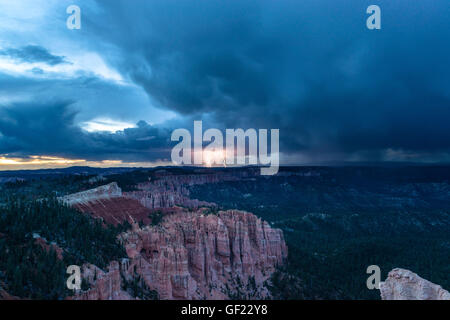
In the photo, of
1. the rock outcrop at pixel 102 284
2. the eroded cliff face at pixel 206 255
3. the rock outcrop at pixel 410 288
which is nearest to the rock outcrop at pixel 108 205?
the eroded cliff face at pixel 206 255

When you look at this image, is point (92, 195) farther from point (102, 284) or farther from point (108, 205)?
point (102, 284)

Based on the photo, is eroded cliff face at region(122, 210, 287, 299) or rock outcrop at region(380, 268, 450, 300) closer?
rock outcrop at region(380, 268, 450, 300)

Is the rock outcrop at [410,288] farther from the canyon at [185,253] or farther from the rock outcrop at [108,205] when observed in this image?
the rock outcrop at [108,205]

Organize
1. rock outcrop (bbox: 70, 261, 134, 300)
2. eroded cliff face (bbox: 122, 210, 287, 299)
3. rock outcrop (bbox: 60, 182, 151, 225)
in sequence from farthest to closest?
rock outcrop (bbox: 60, 182, 151, 225), eroded cliff face (bbox: 122, 210, 287, 299), rock outcrop (bbox: 70, 261, 134, 300)

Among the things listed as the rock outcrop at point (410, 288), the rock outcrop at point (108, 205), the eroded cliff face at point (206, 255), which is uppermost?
the rock outcrop at point (108, 205)

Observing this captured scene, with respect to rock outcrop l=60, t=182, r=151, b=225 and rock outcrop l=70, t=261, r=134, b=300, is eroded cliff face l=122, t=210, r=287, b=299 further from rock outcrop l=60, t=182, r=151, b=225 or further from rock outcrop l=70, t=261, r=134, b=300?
rock outcrop l=60, t=182, r=151, b=225

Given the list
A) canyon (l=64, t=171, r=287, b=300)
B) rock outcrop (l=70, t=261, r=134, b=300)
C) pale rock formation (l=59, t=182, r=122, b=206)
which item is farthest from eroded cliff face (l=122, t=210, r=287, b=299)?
pale rock formation (l=59, t=182, r=122, b=206)
